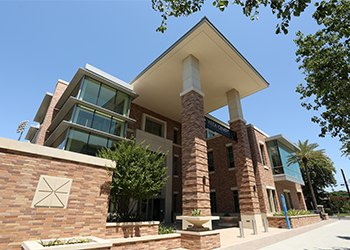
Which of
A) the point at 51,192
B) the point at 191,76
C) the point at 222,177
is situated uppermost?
the point at 191,76

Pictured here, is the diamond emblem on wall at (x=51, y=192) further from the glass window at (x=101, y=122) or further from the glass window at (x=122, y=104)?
the glass window at (x=122, y=104)

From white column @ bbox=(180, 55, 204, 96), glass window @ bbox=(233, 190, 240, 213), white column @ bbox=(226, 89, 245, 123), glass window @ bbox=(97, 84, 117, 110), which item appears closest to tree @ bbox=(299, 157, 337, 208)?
glass window @ bbox=(233, 190, 240, 213)

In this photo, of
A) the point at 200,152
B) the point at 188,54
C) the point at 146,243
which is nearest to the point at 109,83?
the point at 188,54

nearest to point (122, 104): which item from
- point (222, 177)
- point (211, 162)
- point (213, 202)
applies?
point (211, 162)

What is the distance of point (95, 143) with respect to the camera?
1384 cm

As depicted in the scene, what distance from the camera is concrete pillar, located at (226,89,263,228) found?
561 inches

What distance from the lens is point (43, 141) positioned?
1698 centimetres

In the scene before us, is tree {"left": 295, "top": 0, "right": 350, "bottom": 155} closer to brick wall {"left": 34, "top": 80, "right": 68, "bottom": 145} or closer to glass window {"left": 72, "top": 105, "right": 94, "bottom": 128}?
glass window {"left": 72, "top": 105, "right": 94, "bottom": 128}

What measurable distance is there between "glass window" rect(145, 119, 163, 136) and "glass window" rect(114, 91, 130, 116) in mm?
4658

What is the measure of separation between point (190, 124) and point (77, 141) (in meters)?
8.23

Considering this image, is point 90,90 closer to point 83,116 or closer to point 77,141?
point 83,116

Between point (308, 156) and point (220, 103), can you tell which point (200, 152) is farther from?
point (308, 156)

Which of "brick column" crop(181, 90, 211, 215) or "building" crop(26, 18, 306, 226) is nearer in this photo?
"brick column" crop(181, 90, 211, 215)

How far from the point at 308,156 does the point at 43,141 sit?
32.5 m
